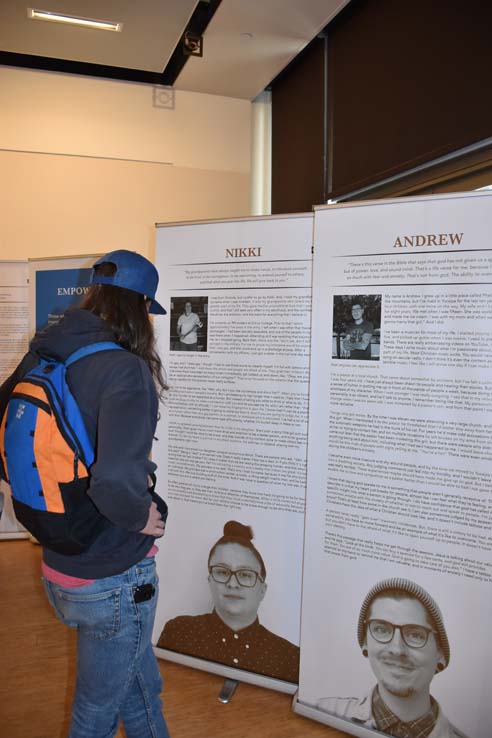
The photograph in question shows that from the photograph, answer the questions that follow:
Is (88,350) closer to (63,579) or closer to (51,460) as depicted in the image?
(51,460)

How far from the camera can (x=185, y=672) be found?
8.04 ft

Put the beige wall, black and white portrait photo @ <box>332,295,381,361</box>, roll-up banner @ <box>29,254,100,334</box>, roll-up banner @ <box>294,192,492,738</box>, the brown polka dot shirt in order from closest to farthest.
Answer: roll-up banner @ <box>294,192,492,738</box>
black and white portrait photo @ <box>332,295,381,361</box>
the brown polka dot shirt
roll-up banner @ <box>29,254,100,334</box>
the beige wall

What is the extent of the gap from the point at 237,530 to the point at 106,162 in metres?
3.52

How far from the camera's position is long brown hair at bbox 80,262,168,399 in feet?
4.22

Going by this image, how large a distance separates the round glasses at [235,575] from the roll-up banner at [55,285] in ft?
6.70

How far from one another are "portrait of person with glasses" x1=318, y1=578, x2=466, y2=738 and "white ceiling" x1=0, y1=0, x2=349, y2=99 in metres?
3.28

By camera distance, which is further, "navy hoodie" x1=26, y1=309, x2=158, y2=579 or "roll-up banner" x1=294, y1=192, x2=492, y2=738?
"roll-up banner" x1=294, y1=192, x2=492, y2=738

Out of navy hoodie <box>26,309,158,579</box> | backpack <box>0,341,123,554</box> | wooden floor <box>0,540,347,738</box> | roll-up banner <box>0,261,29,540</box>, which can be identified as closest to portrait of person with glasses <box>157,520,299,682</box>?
wooden floor <box>0,540,347,738</box>

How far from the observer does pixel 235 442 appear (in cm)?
225

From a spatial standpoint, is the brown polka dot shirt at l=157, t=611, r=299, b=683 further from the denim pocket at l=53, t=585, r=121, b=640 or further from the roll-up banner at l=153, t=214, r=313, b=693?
the denim pocket at l=53, t=585, r=121, b=640

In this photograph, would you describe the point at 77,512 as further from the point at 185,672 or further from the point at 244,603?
the point at 185,672

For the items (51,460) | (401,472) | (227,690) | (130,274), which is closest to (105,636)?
(51,460)

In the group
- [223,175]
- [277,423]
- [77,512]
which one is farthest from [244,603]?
[223,175]

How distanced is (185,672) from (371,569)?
108cm
